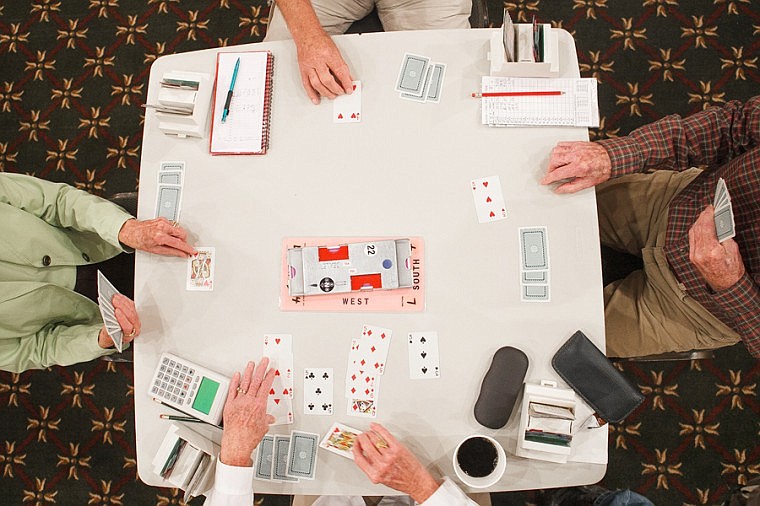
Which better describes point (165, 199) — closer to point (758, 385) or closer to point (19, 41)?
point (19, 41)

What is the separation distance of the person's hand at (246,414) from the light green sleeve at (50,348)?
0.50 m

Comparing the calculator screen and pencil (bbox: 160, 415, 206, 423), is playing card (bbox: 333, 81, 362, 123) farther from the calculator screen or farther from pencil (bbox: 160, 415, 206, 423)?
pencil (bbox: 160, 415, 206, 423)

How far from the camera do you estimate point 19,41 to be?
3.04 meters

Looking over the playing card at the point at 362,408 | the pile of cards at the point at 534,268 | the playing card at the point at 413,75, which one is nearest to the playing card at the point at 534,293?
the pile of cards at the point at 534,268

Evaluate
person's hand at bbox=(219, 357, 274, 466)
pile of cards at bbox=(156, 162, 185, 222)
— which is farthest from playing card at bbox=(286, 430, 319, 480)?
pile of cards at bbox=(156, 162, 185, 222)

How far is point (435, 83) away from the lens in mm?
1803

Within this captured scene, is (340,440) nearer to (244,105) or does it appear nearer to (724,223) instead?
(244,105)

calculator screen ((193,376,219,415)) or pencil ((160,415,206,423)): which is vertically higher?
calculator screen ((193,376,219,415))

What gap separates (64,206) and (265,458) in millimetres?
1056

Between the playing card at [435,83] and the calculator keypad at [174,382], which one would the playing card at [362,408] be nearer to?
the calculator keypad at [174,382]

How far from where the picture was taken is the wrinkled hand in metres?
1.79

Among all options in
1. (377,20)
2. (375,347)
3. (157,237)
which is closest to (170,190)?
(157,237)

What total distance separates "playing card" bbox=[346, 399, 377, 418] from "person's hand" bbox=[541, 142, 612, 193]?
0.82 metres

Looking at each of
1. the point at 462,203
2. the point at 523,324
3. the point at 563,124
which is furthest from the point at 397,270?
the point at 563,124
